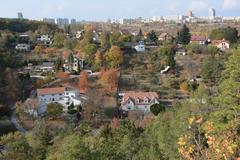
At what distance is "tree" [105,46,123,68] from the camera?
2961cm

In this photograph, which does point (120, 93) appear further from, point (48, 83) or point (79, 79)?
point (48, 83)

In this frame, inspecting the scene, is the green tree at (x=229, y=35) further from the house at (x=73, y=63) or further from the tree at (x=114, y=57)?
the house at (x=73, y=63)

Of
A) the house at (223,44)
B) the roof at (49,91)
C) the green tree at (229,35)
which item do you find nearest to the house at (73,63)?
the roof at (49,91)

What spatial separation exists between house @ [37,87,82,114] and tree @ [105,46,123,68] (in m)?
5.89

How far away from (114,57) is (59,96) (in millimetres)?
6697

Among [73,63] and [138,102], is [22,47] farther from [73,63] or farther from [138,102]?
[138,102]

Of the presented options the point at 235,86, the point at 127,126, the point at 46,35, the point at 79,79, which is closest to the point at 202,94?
the point at 127,126

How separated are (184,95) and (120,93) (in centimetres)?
425

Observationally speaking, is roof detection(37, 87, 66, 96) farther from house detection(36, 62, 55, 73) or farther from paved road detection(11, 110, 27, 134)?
house detection(36, 62, 55, 73)

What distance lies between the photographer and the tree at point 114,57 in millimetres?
29614

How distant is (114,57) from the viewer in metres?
29.6

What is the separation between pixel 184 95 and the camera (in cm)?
2481

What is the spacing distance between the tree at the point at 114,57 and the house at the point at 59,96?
19.3 feet

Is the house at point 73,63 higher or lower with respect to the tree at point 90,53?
lower
